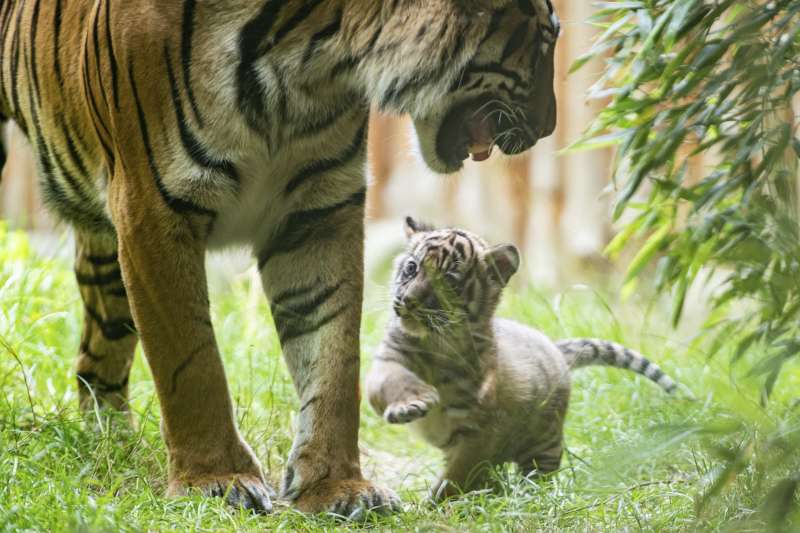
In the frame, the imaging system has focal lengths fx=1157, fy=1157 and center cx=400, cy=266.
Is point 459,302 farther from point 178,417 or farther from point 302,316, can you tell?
point 178,417

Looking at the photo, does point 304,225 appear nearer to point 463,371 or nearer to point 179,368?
point 179,368

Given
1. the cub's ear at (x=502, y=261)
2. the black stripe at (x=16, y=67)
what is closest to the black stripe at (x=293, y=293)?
the cub's ear at (x=502, y=261)

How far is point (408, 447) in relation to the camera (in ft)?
15.9

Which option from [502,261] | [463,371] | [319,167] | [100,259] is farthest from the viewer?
[100,259]

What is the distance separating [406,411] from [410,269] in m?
0.55

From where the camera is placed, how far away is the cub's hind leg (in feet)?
14.1

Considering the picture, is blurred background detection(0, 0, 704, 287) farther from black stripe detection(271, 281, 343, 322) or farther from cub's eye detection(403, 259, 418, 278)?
black stripe detection(271, 281, 343, 322)

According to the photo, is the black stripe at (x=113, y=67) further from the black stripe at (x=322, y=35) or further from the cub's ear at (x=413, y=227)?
the cub's ear at (x=413, y=227)

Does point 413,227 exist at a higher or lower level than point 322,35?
lower

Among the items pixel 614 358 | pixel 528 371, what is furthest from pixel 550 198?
pixel 528 371

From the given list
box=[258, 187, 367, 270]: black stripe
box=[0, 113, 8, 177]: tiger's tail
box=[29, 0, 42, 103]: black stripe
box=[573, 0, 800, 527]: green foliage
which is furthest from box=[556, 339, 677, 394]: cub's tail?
box=[0, 113, 8, 177]: tiger's tail

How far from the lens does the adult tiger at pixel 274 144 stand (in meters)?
3.15

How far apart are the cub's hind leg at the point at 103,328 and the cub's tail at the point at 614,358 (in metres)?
1.67

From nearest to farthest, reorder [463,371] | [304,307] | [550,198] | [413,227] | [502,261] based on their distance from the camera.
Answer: [304,307], [463,371], [502,261], [413,227], [550,198]
